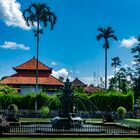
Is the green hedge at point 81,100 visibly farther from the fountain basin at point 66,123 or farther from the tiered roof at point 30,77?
the fountain basin at point 66,123

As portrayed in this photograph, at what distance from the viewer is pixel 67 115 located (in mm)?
33719

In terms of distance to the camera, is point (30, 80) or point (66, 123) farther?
point (30, 80)

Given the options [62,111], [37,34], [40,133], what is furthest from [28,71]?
Answer: [40,133]

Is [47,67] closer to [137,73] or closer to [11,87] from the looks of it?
[11,87]

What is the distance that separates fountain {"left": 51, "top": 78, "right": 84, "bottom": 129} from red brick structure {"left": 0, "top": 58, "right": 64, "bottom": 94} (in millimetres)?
43820

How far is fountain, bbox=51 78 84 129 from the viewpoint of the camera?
1293 inches

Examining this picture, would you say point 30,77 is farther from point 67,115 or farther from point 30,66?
point 67,115

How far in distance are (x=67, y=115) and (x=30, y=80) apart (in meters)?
46.9

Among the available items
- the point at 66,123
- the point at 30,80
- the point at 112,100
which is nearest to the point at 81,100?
the point at 112,100

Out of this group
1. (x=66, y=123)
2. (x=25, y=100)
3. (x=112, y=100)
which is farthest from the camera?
(x=112, y=100)

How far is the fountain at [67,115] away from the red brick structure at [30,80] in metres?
43.8

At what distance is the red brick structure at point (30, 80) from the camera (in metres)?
79.0

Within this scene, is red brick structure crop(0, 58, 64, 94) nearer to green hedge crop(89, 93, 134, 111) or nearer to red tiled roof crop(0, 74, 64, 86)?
red tiled roof crop(0, 74, 64, 86)

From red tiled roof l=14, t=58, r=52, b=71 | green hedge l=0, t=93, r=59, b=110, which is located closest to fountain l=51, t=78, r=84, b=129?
green hedge l=0, t=93, r=59, b=110
